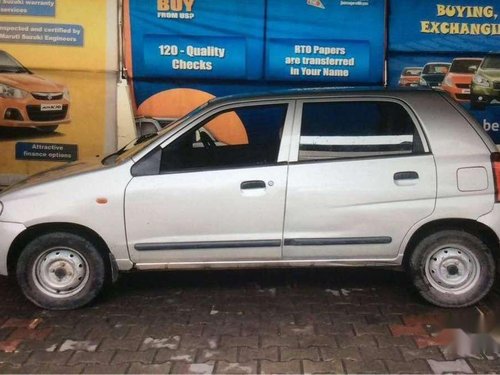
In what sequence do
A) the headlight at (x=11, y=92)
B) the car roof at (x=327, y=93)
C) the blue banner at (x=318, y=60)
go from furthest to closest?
the blue banner at (x=318, y=60)
the headlight at (x=11, y=92)
the car roof at (x=327, y=93)

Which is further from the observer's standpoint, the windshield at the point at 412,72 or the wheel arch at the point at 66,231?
the windshield at the point at 412,72

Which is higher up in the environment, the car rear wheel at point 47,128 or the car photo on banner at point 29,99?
the car photo on banner at point 29,99

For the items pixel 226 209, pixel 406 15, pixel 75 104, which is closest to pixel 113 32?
pixel 75 104

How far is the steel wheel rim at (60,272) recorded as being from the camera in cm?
478

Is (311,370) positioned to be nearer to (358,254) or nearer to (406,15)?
(358,254)

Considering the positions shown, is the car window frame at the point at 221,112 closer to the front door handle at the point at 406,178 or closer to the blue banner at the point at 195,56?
the front door handle at the point at 406,178

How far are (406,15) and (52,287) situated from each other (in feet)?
18.1

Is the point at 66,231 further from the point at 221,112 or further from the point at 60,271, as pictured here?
the point at 221,112

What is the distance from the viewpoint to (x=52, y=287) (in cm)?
480

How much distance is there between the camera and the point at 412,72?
8.05 meters

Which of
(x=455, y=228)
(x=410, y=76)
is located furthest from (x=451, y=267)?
(x=410, y=76)

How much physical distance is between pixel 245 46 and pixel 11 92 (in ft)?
9.83

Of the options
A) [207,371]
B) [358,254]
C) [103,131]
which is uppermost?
[103,131]

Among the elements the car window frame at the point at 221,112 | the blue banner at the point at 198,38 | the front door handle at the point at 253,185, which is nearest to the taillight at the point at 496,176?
the car window frame at the point at 221,112
